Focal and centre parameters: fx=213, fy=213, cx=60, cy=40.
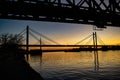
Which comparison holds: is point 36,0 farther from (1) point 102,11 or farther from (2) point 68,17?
(1) point 102,11

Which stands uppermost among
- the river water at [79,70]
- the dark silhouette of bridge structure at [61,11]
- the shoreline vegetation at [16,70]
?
the dark silhouette of bridge structure at [61,11]

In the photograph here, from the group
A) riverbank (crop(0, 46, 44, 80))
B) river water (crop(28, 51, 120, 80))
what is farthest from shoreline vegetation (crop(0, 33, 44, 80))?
river water (crop(28, 51, 120, 80))

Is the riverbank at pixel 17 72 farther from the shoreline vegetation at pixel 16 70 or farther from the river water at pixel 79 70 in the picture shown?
the river water at pixel 79 70

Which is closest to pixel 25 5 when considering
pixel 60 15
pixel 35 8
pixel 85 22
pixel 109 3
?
pixel 35 8

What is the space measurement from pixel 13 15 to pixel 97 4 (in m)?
11.6

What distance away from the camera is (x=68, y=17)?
28984mm

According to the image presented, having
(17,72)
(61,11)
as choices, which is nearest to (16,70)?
(17,72)

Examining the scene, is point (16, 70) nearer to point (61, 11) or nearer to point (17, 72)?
point (17, 72)

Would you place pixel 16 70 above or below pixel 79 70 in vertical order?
above

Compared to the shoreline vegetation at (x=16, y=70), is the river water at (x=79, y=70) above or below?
below

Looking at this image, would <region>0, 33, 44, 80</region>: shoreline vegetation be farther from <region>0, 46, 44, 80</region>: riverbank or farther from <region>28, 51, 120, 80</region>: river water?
<region>28, 51, 120, 80</region>: river water

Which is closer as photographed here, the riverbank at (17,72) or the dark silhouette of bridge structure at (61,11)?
the riverbank at (17,72)

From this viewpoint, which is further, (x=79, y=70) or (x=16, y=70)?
(x=79, y=70)

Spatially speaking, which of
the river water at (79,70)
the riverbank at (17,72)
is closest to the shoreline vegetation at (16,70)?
the riverbank at (17,72)
